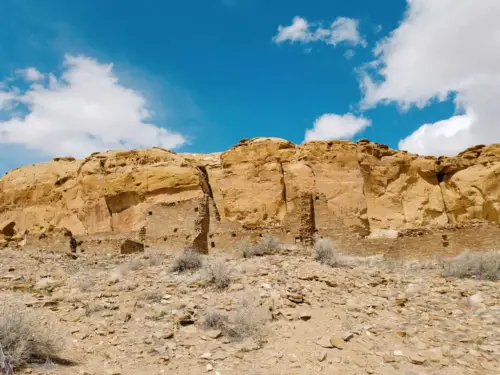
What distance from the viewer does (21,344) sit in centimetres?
515

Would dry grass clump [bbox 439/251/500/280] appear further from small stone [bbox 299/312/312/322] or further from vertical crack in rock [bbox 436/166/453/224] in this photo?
vertical crack in rock [bbox 436/166/453/224]

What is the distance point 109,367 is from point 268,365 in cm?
205

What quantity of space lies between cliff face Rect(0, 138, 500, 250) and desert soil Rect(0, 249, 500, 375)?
13463 mm

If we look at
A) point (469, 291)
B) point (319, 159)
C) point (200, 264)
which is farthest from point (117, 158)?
point (469, 291)

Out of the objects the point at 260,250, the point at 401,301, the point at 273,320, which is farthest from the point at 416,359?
the point at 260,250

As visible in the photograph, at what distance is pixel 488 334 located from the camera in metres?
6.87

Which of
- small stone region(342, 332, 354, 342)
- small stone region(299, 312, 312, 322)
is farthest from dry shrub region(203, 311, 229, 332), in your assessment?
small stone region(342, 332, 354, 342)

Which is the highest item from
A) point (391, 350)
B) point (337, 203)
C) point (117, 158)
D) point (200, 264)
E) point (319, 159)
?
point (117, 158)

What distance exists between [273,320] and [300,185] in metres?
18.1

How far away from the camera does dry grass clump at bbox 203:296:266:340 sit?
6672 millimetres

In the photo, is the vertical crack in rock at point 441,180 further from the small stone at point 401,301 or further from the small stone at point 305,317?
the small stone at point 305,317

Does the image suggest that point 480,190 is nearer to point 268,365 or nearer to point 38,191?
point 268,365

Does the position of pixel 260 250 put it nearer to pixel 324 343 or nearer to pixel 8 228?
pixel 324 343

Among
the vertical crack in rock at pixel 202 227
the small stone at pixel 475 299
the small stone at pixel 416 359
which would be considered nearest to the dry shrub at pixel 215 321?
the small stone at pixel 416 359
